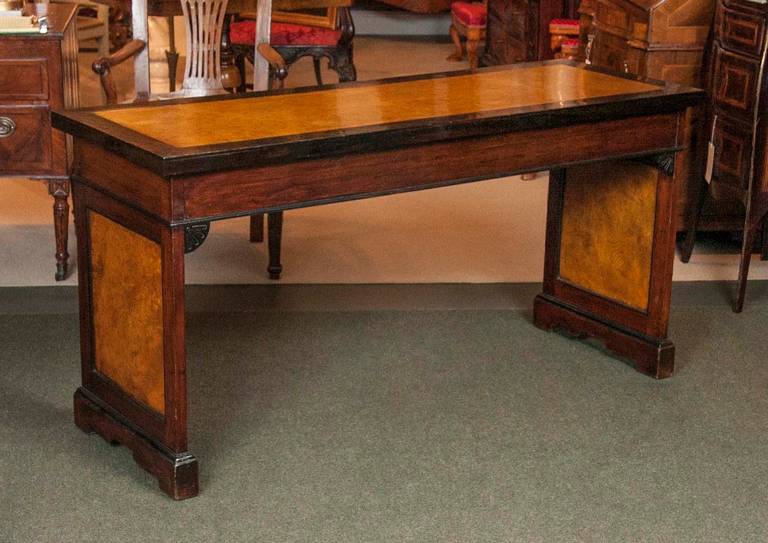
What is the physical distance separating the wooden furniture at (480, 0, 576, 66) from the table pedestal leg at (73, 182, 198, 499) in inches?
187

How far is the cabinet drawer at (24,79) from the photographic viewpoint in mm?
4762

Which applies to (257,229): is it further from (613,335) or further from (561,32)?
(561,32)

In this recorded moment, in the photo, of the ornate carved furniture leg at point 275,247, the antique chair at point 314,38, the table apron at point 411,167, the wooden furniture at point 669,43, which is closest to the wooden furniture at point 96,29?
the antique chair at point 314,38

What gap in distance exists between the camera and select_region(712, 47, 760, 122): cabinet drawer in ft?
15.9

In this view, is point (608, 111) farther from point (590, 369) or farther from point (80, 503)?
point (80, 503)

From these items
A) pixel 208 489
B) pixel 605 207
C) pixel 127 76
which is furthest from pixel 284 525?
pixel 127 76

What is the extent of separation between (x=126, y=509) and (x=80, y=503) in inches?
5.0

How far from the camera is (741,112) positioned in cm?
494

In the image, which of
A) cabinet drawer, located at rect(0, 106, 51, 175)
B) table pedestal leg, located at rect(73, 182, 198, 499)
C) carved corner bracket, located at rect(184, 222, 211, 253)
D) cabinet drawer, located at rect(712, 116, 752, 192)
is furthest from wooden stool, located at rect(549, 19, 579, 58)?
carved corner bracket, located at rect(184, 222, 211, 253)

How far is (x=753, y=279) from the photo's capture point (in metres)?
5.39

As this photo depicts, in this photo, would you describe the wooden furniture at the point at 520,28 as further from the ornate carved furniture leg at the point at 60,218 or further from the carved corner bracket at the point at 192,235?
the carved corner bracket at the point at 192,235

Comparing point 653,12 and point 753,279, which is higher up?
point 653,12

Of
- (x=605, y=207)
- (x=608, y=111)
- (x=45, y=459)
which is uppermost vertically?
(x=608, y=111)

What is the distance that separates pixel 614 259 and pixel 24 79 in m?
2.25
